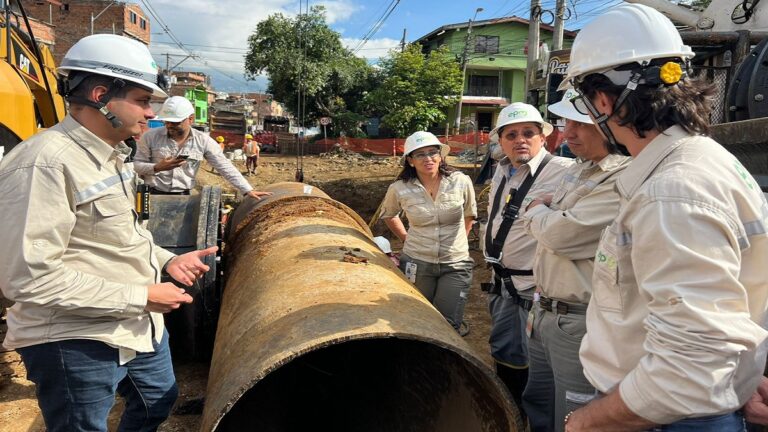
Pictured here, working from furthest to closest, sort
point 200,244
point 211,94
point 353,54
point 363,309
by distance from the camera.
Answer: point 211,94 < point 353,54 < point 200,244 < point 363,309

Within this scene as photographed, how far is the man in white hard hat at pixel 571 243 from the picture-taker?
2.12 metres

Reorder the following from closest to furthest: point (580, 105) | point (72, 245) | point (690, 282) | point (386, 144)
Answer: point (690, 282), point (580, 105), point (72, 245), point (386, 144)

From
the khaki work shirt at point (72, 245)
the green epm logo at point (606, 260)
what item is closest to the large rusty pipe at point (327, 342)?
the khaki work shirt at point (72, 245)

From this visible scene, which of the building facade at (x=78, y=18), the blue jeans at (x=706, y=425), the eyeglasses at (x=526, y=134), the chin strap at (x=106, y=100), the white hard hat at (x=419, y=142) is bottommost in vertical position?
the blue jeans at (x=706, y=425)

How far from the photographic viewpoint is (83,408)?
2135 mm

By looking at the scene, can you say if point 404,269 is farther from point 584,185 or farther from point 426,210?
point 584,185

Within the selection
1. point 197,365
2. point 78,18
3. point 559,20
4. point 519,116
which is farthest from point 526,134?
point 78,18

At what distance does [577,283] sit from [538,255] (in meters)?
0.26

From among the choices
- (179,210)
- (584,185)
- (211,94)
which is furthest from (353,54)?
(584,185)

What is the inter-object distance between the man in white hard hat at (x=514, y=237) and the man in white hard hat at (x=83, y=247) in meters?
1.86

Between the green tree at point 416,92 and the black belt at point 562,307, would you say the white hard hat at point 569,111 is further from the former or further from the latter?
the green tree at point 416,92

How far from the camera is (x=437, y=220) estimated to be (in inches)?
162

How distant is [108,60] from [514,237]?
223 cm

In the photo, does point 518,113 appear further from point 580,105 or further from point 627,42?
point 627,42
